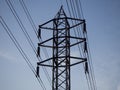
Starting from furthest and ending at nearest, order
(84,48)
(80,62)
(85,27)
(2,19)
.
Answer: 1. (85,27)
2. (84,48)
3. (80,62)
4. (2,19)

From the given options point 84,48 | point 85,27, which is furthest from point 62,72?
point 85,27

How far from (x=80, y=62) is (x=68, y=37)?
2.25 metres

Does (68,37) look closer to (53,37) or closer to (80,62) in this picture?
(53,37)

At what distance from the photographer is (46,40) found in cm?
1703

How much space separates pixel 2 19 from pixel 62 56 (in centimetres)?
544

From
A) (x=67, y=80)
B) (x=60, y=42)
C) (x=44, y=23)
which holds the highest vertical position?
(x=44, y=23)

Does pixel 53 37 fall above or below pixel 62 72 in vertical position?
above

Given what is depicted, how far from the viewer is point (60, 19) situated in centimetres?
1783

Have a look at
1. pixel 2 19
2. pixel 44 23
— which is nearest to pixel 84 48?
pixel 44 23

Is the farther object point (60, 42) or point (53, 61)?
point (60, 42)

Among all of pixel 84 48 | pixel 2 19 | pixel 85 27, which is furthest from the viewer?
pixel 85 27

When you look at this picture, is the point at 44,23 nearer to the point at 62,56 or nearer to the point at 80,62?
the point at 62,56

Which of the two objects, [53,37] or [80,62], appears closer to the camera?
[80,62]

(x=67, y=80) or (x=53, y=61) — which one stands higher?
(x=53, y=61)
